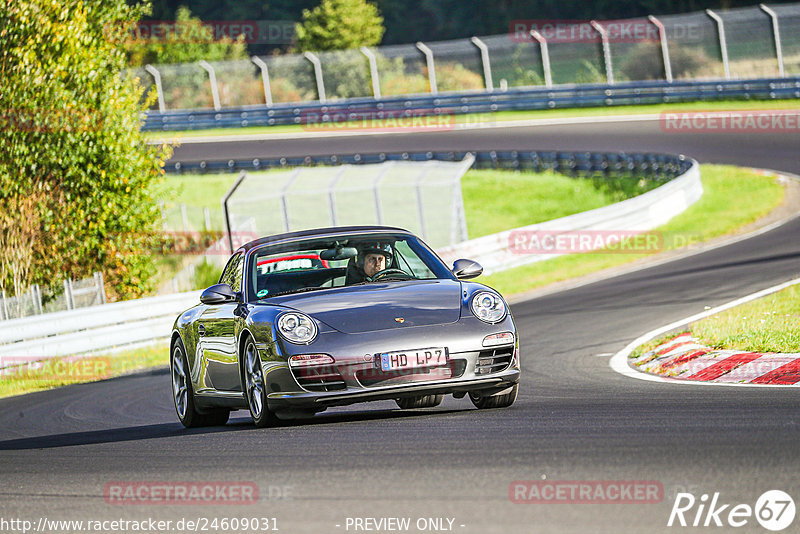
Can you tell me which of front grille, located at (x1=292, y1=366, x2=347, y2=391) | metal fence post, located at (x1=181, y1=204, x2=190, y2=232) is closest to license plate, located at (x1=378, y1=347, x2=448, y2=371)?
front grille, located at (x1=292, y1=366, x2=347, y2=391)

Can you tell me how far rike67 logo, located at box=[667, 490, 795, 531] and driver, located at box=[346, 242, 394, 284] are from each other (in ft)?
14.1

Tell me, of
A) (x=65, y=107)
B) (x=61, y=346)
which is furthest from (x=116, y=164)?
(x=61, y=346)

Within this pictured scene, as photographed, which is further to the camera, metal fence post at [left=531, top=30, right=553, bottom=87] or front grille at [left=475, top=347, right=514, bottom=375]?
metal fence post at [left=531, top=30, right=553, bottom=87]

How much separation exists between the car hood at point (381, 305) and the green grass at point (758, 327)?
119 inches

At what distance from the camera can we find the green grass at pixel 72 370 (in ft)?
51.5

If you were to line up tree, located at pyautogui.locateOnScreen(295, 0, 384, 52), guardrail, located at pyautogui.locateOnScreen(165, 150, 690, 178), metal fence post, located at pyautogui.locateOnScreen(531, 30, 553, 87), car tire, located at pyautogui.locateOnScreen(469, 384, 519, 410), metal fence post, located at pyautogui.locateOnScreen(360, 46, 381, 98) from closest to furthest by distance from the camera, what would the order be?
car tire, located at pyautogui.locateOnScreen(469, 384, 519, 410) → guardrail, located at pyautogui.locateOnScreen(165, 150, 690, 178) → metal fence post, located at pyautogui.locateOnScreen(531, 30, 553, 87) → metal fence post, located at pyautogui.locateOnScreen(360, 46, 381, 98) → tree, located at pyautogui.locateOnScreen(295, 0, 384, 52)

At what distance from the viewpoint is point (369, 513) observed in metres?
5.26

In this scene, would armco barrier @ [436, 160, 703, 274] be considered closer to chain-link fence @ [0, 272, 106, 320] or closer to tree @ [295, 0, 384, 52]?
chain-link fence @ [0, 272, 106, 320]

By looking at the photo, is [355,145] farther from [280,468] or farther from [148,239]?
[280,468]

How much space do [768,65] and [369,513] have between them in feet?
120

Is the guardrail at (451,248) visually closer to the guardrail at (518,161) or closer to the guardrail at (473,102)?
the guardrail at (518,161)

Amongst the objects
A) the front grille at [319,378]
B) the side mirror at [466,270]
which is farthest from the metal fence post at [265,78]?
the front grille at [319,378]

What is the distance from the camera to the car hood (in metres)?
7.87
